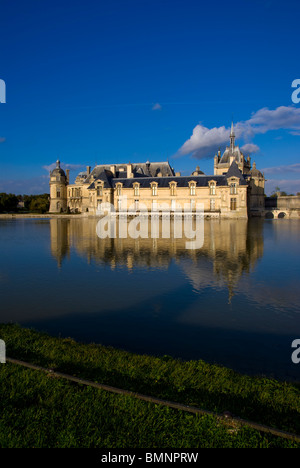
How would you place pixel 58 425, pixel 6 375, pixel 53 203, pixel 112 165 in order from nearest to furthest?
pixel 58 425 < pixel 6 375 < pixel 112 165 < pixel 53 203

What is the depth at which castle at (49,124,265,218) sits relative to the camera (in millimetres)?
52062

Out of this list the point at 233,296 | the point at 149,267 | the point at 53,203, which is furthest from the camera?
the point at 53,203

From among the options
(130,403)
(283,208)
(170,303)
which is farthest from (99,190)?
(130,403)

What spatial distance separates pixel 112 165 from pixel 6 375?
6409 centimetres

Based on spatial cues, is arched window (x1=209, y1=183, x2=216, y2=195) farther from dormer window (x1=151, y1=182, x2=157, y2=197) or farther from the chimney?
the chimney

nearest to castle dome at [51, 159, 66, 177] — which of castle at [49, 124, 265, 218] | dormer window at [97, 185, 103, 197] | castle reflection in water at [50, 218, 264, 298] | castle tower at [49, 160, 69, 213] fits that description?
castle tower at [49, 160, 69, 213]

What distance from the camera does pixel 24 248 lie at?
18.7m

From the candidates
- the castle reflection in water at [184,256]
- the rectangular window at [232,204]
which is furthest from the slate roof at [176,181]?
the castle reflection in water at [184,256]

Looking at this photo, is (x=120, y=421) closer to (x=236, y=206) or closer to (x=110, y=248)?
(x=110, y=248)

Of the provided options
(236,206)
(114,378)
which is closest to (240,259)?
(114,378)

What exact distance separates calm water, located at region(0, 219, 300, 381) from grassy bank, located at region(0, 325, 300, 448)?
3.63 feet

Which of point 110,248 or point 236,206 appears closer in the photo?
point 110,248

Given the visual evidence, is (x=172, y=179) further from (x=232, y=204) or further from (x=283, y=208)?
(x=283, y=208)

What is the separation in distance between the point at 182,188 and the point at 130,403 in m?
53.1
